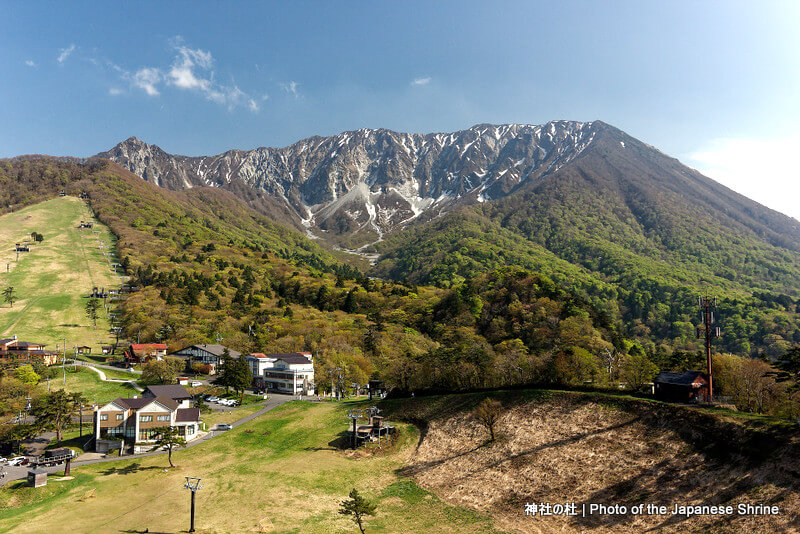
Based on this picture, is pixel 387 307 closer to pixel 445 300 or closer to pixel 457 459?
pixel 445 300

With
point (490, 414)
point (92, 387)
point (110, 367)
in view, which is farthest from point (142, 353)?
point (490, 414)

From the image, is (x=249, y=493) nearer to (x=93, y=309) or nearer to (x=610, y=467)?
(x=610, y=467)

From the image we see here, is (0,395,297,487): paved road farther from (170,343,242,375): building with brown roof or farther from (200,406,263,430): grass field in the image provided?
(170,343,242,375): building with brown roof

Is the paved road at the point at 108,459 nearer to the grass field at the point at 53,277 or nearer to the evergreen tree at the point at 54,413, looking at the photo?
the evergreen tree at the point at 54,413

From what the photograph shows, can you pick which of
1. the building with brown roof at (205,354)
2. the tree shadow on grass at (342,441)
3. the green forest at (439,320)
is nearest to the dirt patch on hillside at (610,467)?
the tree shadow on grass at (342,441)

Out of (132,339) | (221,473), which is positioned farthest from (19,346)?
(221,473)

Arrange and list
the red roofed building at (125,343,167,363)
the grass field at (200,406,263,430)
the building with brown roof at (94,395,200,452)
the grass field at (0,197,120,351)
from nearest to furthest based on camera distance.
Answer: the building with brown roof at (94,395,200,452) < the grass field at (200,406,263,430) < the red roofed building at (125,343,167,363) < the grass field at (0,197,120,351)

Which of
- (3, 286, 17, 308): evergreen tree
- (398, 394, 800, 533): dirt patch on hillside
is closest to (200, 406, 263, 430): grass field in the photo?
(398, 394, 800, 533): dirt patch on hillside
